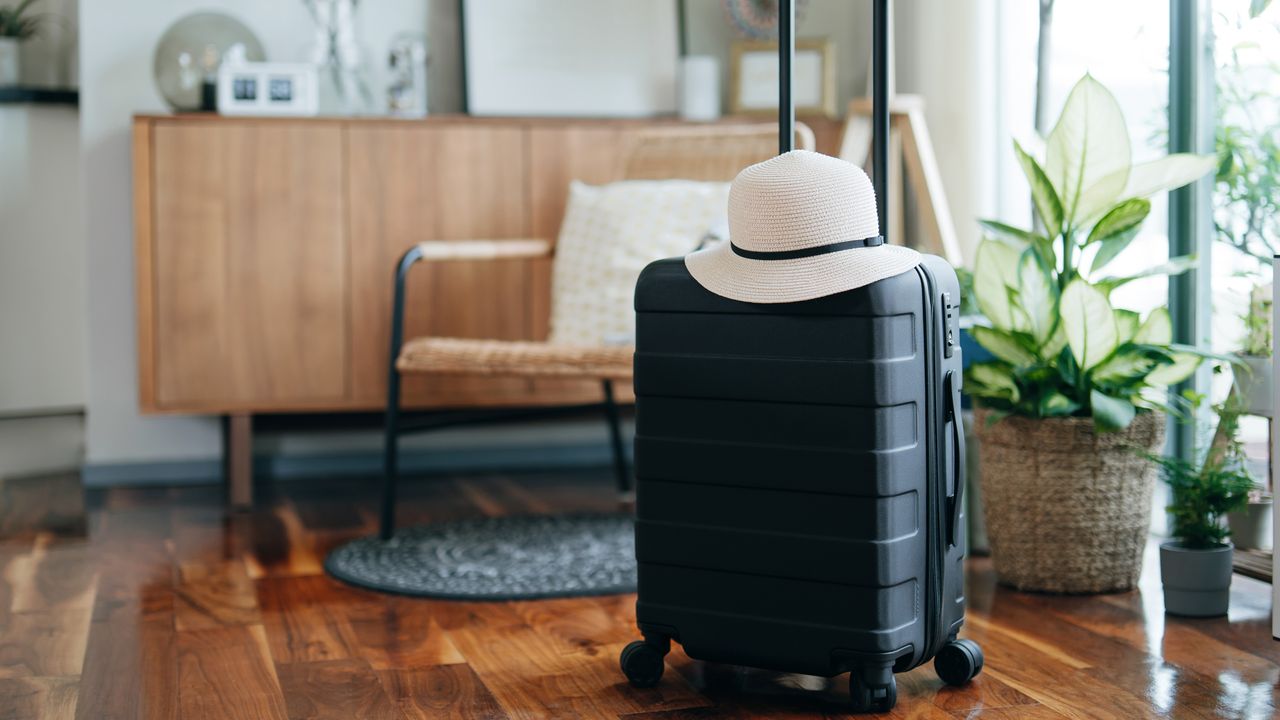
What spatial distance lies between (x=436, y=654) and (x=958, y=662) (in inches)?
26.8

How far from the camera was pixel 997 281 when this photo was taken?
2.05m

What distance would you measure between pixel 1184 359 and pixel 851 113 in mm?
1123

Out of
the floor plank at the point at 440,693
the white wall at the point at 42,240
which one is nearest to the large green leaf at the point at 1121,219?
the floor plank at the point at 440,693

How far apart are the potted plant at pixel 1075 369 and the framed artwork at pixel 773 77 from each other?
1375 millimetres

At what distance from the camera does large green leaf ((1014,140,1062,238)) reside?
2002 millimetres

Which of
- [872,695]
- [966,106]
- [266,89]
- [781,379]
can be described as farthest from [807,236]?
[266,89]

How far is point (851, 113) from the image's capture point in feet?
9.53

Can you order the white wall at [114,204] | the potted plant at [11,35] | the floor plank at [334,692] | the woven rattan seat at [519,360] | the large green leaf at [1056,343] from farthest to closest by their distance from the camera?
the potted plant at [11,35] < the white wall at [114,204] < the woven rattan seat at [519,360] < the large green leaf at [1056,343] < the floor plank at [334,692]

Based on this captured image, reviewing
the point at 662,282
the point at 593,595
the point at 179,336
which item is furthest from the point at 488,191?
the point at 662,282

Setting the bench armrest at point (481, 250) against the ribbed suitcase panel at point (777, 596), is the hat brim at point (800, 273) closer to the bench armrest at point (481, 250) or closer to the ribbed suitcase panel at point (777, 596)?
the ribbed suitcase panel at point (777, 596)

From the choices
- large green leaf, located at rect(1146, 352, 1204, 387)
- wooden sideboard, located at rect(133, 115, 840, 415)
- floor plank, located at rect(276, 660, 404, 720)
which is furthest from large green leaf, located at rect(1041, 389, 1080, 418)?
wooden sideboard, located at rect(133, 115, 840, 415)

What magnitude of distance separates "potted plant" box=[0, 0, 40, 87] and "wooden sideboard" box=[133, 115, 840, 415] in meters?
0.89

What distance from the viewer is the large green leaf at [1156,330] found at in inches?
78.4

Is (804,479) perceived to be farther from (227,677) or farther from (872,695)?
(227,677)
